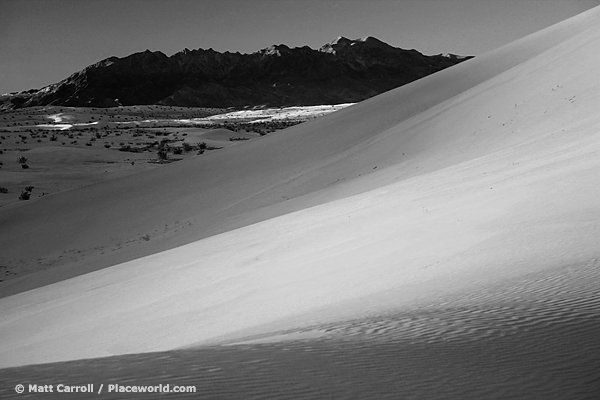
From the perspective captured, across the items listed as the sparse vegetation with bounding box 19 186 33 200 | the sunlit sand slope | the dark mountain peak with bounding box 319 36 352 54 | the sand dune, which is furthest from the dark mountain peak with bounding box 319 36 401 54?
the sand dune

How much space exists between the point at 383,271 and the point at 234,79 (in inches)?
4890

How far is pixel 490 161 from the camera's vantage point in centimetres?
991

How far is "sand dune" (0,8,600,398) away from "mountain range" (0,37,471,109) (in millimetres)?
92993

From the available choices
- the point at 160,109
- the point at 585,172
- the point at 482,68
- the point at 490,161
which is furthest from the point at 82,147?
the point at 160,109

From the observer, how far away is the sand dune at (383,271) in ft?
8.50

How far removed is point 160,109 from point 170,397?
81.6 metres

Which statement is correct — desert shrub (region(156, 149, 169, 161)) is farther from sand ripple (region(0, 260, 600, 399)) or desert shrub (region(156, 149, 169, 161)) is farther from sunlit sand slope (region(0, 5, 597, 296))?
sand ripple (region(0, 260, 600, 399))

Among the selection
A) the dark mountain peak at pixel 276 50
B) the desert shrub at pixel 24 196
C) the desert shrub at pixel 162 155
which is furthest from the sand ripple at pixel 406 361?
the dark mountain peak at pixel 276 50

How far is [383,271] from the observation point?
18.7 ft

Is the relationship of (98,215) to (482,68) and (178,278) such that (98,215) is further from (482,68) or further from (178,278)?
(482,68)

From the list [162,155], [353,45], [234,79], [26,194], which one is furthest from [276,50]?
[26,194]

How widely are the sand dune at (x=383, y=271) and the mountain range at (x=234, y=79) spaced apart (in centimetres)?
9299

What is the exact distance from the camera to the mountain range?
4481 inches

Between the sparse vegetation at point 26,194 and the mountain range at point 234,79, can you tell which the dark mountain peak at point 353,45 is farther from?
the sparse vegetation at point 26,194
